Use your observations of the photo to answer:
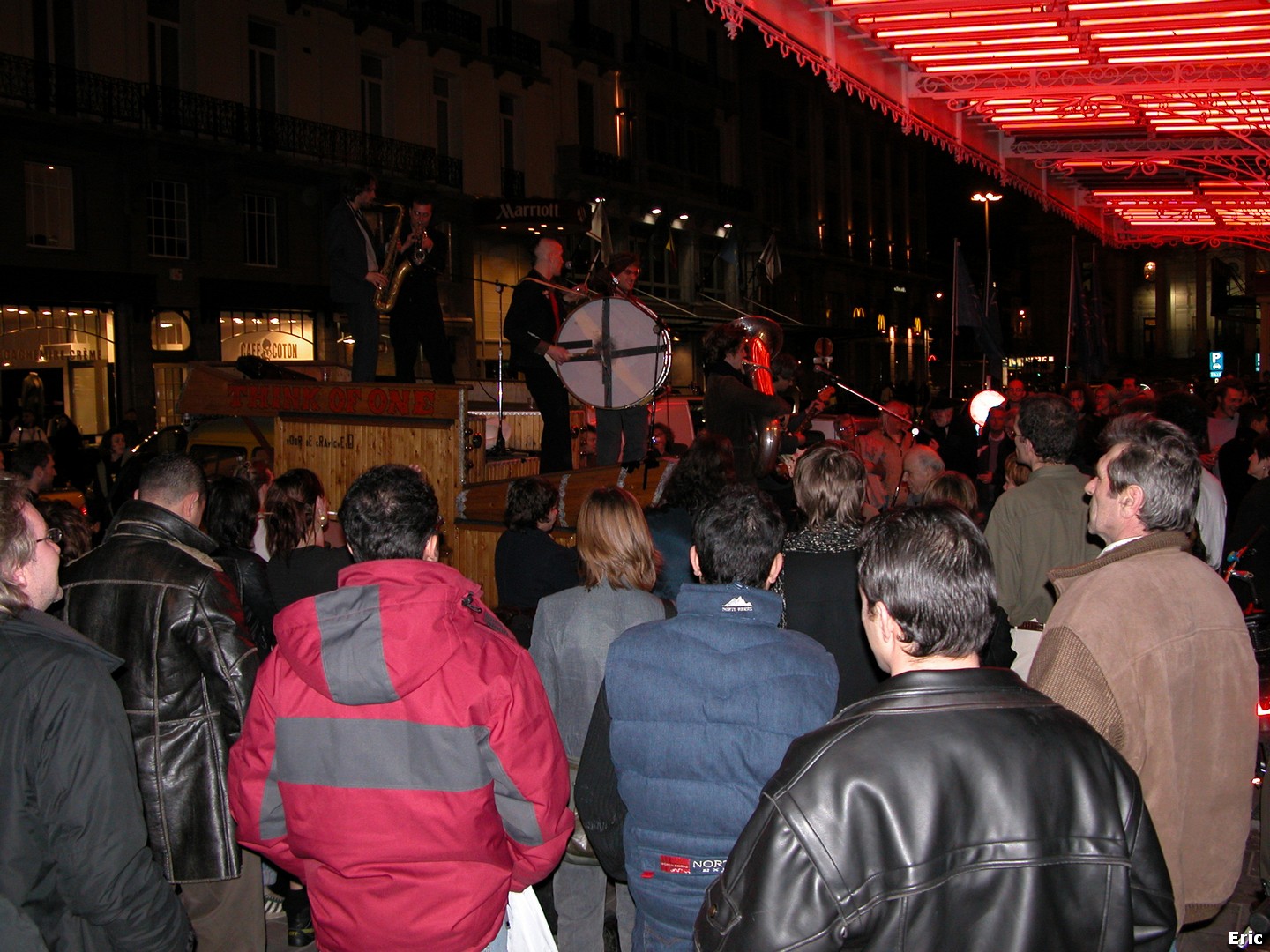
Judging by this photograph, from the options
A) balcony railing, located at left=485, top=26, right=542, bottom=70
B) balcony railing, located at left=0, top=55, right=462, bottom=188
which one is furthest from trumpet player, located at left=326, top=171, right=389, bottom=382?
balcony railing, located at left=485, top=26, right=542, bottom=70

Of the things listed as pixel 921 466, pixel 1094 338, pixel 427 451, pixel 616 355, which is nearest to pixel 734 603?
pixel 921 466

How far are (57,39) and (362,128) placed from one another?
25.6 feet

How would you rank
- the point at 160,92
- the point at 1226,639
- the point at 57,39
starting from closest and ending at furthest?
1. the point at 1226,639
2. the point at 57,39
3. the point at 160,92

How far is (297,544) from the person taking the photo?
18.2ft

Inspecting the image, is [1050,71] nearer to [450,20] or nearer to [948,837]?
[948,837]

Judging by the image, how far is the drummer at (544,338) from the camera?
8.65m

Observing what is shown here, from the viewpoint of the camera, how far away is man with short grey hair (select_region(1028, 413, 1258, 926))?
288 centimetres

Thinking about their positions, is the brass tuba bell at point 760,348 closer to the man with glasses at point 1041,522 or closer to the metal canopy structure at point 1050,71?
the metal canopy structure at point 1050,71

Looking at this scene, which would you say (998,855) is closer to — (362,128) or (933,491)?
(933,491)

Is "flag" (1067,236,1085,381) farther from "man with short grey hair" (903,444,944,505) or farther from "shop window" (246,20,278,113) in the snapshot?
"shop window" (246,20,278,113)

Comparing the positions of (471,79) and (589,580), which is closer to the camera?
(589,580)

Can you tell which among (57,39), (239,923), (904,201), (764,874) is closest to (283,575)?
(239,923)

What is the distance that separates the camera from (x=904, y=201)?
60.8 m

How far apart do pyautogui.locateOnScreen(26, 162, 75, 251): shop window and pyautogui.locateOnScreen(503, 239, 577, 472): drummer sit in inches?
658
